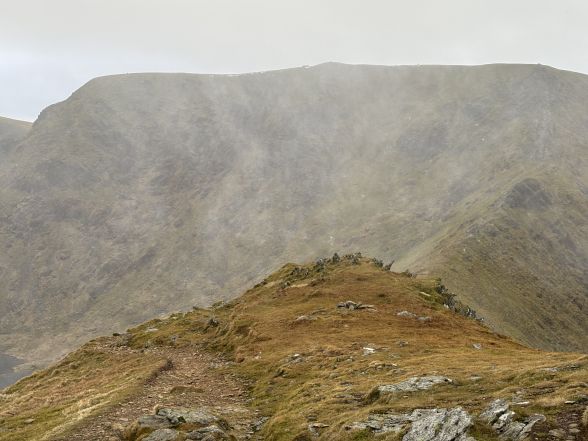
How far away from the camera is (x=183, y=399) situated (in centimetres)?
3284

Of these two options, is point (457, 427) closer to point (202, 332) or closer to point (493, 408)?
point (493, 408)

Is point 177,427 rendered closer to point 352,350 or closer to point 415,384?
point 415,384

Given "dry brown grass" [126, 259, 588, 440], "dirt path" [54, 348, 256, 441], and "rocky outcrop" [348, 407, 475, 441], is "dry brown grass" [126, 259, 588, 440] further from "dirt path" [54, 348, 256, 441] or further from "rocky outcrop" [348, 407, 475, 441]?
"dirt path" [54, 348, 256, 441]

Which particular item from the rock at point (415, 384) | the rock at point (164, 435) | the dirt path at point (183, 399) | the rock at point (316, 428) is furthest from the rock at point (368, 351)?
the rock at point (164, 435)

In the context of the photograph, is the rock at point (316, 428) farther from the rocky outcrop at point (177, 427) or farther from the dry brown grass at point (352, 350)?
the rocky outcrop at point (177, 427)

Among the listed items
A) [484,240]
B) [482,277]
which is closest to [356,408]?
[482,277]

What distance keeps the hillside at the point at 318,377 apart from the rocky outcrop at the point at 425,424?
69mm

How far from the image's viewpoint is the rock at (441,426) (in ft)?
63.1

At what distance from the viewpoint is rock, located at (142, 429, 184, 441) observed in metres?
23.8

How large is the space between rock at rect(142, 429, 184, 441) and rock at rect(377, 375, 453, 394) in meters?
9.80

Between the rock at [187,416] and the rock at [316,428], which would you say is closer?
the rock at [316,428]

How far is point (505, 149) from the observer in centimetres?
19650

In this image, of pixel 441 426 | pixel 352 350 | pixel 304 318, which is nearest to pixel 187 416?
pixel 441 426

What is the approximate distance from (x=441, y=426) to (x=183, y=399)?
1784cm
